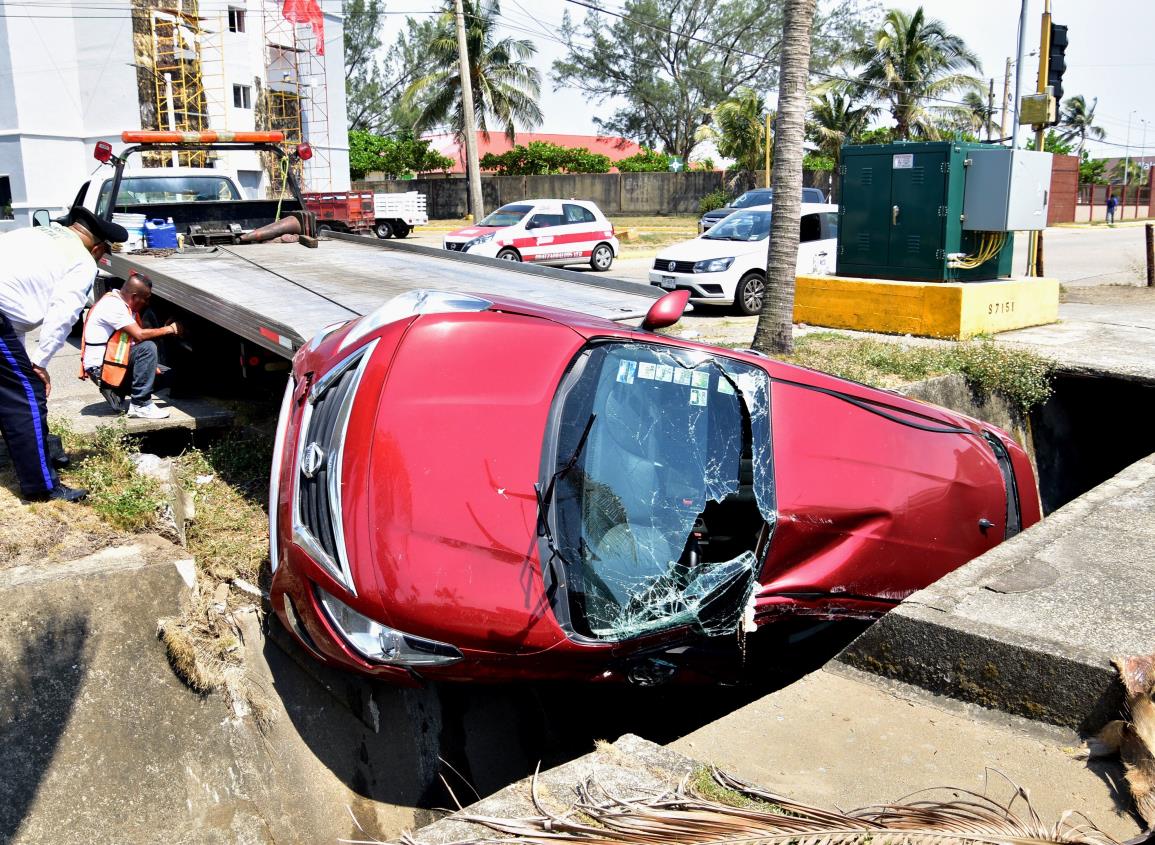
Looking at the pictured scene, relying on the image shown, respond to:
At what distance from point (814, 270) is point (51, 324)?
11.3 m

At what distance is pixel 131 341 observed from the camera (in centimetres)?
664

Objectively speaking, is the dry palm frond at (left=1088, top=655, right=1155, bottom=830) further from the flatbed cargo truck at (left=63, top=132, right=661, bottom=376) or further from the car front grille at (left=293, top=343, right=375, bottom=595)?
the flatbed cargo truck at (left=63, top=132, right=661, bottom=376)

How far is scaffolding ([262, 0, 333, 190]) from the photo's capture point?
3148 cm

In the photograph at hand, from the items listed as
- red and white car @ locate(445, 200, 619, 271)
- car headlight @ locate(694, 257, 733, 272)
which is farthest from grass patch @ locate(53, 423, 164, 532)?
red and white car @ locate(445, 200, 619, 271)

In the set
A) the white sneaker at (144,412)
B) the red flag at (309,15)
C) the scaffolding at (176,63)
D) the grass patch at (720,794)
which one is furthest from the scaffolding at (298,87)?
the grass patch at (720,794)

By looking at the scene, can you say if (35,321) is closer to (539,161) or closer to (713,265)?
(713,265)

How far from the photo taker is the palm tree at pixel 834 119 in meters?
43.0

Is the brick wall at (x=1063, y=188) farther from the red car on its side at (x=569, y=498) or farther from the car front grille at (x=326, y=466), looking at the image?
the car front grille at (x=326, y=466)

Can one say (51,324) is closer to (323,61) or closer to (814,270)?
(814,270)

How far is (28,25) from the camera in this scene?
25.3 m

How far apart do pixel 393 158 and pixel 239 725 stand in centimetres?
4130

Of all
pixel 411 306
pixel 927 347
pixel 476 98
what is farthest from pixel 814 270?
pixel 476 98

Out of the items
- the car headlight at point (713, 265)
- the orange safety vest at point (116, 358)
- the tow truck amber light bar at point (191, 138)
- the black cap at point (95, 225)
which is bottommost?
the orange safety vest at point (116, 358)

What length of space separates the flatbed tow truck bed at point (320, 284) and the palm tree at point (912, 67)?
3743 centimetres
